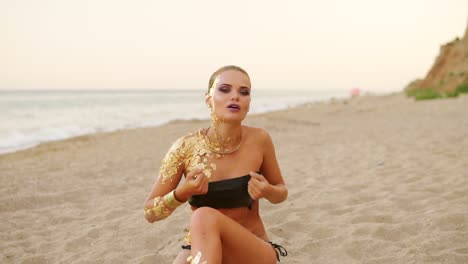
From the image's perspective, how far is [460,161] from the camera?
6.56 meters

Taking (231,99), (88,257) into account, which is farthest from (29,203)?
(231,99)

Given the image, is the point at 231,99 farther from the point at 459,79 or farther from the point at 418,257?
the point at 459,79

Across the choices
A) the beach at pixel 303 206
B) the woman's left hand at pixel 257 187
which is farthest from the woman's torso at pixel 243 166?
the beach at pixel 303 206

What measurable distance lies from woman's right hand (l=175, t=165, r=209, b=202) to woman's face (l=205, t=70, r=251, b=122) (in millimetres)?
386

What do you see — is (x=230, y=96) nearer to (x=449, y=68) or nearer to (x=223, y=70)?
(x=223, y=70)

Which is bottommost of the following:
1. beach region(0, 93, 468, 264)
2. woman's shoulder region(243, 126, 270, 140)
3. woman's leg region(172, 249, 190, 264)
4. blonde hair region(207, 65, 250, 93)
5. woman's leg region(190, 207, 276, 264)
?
beach region(0, 93, 468, 264)

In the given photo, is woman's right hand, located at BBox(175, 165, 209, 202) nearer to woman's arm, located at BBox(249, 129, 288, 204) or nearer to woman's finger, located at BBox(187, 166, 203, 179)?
woman's finger, located at BBox(187, 166, 203, 179)

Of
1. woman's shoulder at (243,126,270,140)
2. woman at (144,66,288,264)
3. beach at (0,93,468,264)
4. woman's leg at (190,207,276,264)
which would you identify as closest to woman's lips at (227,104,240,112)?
woman at (144,66,288,264)

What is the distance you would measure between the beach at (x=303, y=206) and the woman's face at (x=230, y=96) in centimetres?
178

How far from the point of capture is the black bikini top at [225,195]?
2.48 metres

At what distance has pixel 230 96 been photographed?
2.50 m

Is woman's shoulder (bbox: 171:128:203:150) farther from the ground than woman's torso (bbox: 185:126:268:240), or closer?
farther from the ground

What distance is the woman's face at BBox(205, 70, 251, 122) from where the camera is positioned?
8.18 ft

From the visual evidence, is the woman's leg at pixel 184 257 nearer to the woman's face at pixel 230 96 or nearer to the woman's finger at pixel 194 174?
the woman's finger at pixel 194 174
